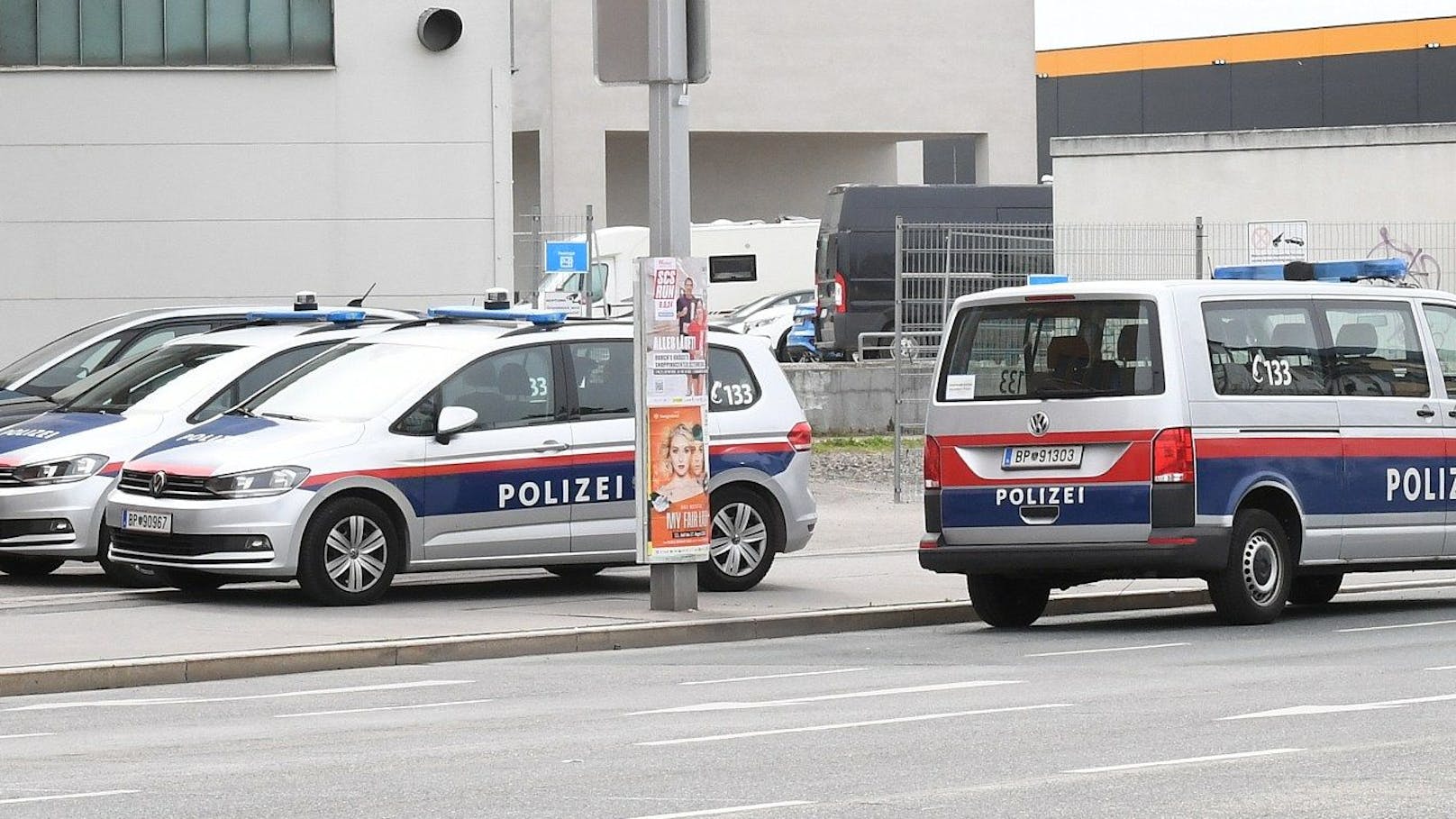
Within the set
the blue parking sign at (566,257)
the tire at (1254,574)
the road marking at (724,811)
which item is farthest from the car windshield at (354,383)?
the blue parking sign at (566,257)

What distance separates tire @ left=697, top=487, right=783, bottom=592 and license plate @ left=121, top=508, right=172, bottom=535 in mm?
3378

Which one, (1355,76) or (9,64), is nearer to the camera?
(9,64)

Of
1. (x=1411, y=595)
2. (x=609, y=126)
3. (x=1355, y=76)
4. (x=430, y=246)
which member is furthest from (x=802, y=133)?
(x=1411, y=595)

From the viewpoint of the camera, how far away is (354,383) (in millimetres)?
15266

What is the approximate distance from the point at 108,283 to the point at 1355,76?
34559mm

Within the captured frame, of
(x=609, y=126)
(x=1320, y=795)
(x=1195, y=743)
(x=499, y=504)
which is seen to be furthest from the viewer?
(x=609, y=126)

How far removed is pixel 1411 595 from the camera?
16812 millimetres

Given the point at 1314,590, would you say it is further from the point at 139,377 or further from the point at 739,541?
the point at 139,377

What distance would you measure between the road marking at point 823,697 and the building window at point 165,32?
22.0 meters

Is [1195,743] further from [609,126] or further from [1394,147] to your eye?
[609,126]

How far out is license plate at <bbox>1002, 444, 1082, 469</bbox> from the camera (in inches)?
539

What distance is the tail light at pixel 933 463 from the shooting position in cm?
1430

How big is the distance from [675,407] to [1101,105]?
51.5m

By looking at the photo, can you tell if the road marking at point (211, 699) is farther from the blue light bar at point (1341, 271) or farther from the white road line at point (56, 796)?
the blue light bar at point (1341, 271)
